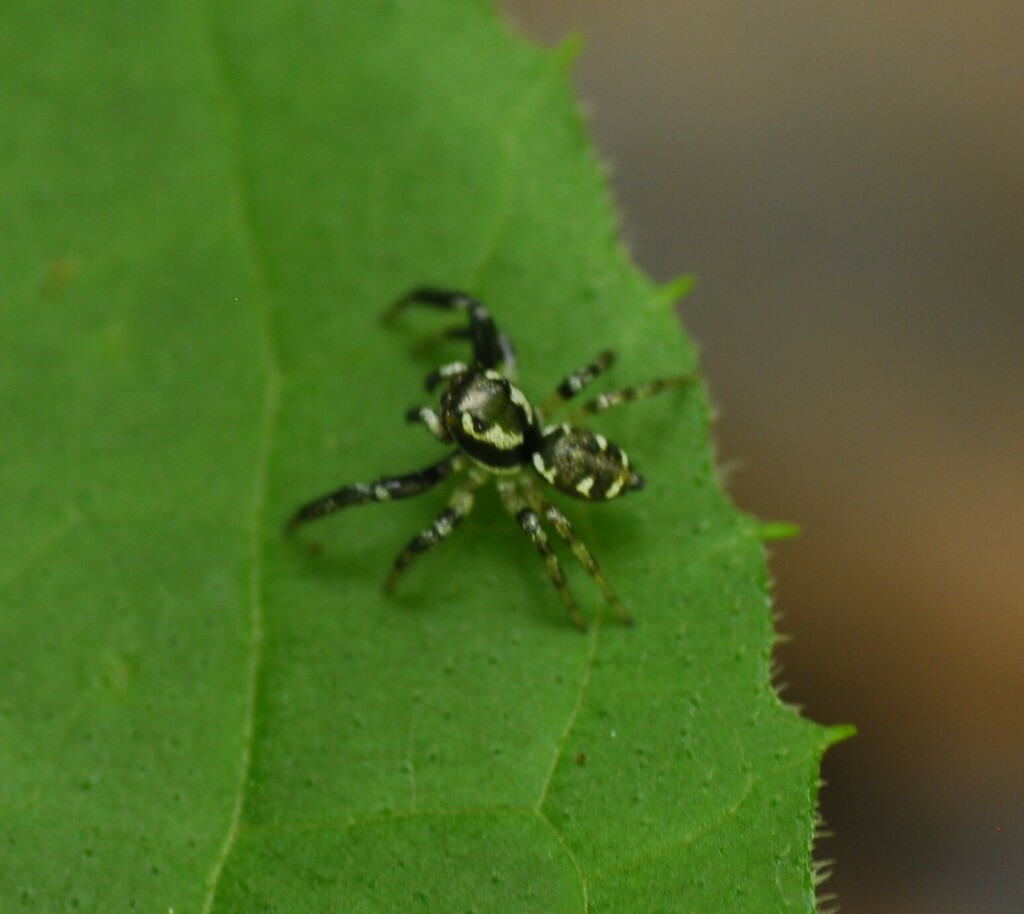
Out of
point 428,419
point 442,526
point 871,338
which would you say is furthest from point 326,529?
point 871,338

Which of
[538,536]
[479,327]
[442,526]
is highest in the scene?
[479,327]

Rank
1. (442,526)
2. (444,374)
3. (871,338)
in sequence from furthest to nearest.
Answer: (871,338), (444,374), (442,526)

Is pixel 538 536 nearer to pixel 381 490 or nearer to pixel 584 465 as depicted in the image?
pixel 584 465

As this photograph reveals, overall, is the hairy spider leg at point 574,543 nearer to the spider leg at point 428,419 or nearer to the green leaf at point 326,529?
the green leaf at point 326,529

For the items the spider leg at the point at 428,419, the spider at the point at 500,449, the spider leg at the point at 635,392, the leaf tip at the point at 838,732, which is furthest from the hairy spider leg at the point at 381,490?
the leaf tip at the point at 838,732

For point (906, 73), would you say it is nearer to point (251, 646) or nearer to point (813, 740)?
point (813, 740)

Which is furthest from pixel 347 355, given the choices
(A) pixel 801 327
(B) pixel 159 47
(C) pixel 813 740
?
(A) pixel 801 327
